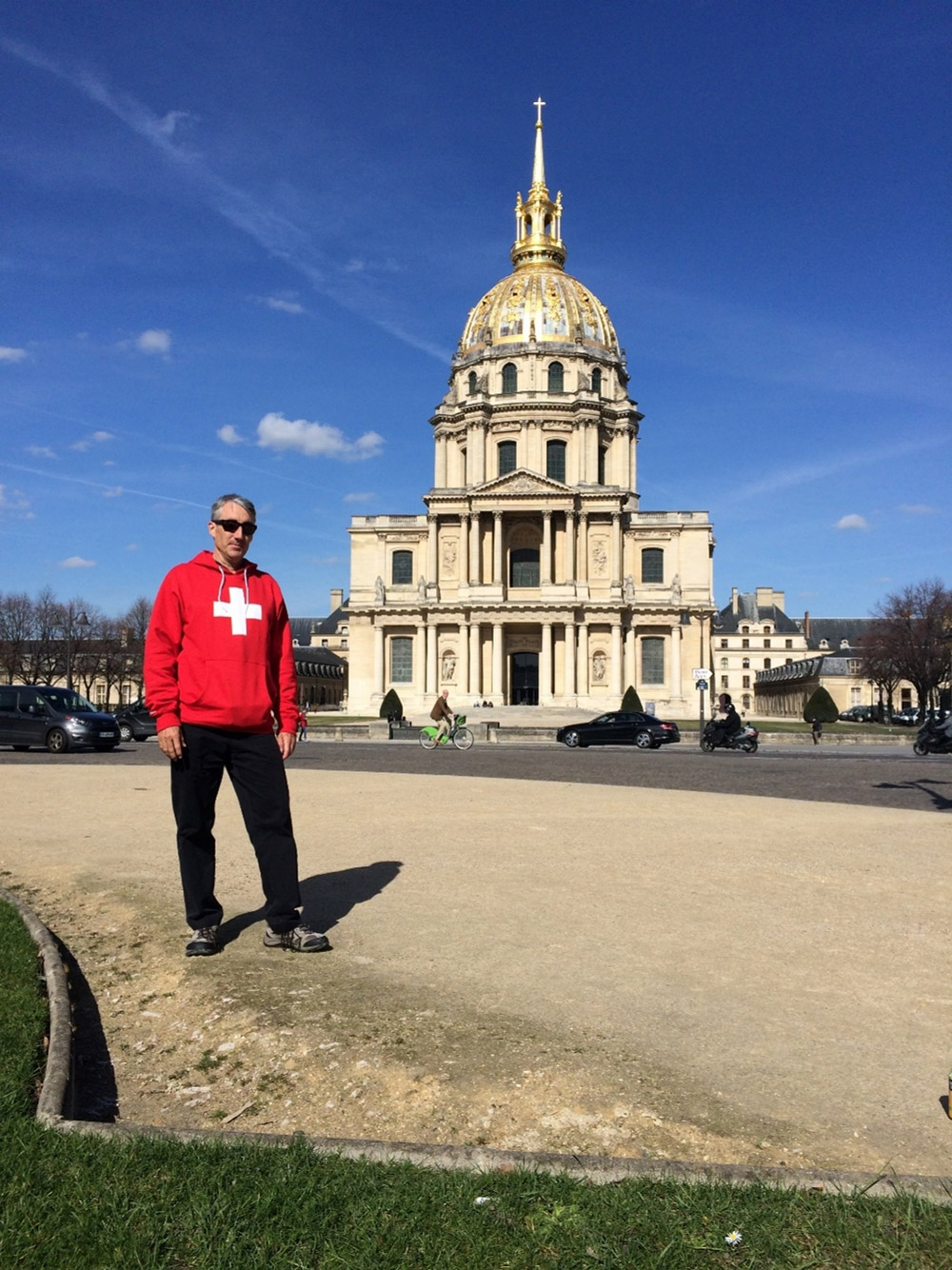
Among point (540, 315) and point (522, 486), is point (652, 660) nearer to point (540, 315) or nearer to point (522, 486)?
point (522, 486)

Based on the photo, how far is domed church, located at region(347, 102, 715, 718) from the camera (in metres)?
64.6

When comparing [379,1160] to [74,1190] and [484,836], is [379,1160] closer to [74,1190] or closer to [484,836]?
[74,1190]

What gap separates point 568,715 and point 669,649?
12.6m

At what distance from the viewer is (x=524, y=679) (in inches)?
2643

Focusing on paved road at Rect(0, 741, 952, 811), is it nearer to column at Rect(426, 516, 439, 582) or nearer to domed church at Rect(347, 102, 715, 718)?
domed church at Rect(347, 102, 715, 718)

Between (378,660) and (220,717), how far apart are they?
61338 mm

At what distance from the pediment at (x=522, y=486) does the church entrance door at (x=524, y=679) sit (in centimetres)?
1115

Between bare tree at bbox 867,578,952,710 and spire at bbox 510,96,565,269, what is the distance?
38.5m

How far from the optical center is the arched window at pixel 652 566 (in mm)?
67125

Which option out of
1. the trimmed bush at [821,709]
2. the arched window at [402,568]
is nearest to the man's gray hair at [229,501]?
the trimmed bush at [821,709]

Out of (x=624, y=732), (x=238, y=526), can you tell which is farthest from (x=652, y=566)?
(x=238, y=526)

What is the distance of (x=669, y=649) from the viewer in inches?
2557

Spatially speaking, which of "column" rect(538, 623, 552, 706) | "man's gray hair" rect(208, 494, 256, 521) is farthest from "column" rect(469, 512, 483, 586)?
"man's gray hair" rect(208, 494, 256, 521)

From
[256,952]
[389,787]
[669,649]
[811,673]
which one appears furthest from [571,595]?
[256,952]
